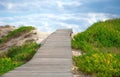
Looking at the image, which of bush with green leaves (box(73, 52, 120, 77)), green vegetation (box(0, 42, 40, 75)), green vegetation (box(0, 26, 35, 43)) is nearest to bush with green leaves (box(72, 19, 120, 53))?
green vegetation (box(0, 42, 40, 75))

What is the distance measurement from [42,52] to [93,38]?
24.0 ft

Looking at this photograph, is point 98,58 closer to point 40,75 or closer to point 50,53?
point 50,53

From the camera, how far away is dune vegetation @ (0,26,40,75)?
47.7 ft

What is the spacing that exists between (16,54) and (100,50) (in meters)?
4.25

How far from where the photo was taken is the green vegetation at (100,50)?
13.6m

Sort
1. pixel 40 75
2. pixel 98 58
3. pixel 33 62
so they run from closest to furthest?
1. pixel 40 75
2. pixel 33 62
3. pixel 98 58

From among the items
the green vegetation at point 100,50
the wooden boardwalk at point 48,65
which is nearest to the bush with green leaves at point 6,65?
the wooden boardwalk at point 48,65

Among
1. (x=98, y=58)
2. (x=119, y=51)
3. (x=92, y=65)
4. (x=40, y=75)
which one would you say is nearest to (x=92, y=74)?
(x=92, y=65)

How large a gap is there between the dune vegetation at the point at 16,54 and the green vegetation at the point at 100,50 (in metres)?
2.13

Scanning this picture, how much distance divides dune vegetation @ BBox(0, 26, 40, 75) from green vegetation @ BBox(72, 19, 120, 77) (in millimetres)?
2133

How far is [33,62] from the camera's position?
13.0 m

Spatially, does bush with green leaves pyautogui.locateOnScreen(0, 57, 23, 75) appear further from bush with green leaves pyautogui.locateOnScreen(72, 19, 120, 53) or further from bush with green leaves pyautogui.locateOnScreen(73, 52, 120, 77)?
bush with green leaves pyautogui.locateOnScreen(72, 19, 120, 53)

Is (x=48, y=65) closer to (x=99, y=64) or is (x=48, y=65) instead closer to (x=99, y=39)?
(x=99, y=64)

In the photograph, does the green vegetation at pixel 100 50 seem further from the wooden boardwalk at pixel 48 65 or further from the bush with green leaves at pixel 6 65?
the bush with green leaves at pixel 6 65
